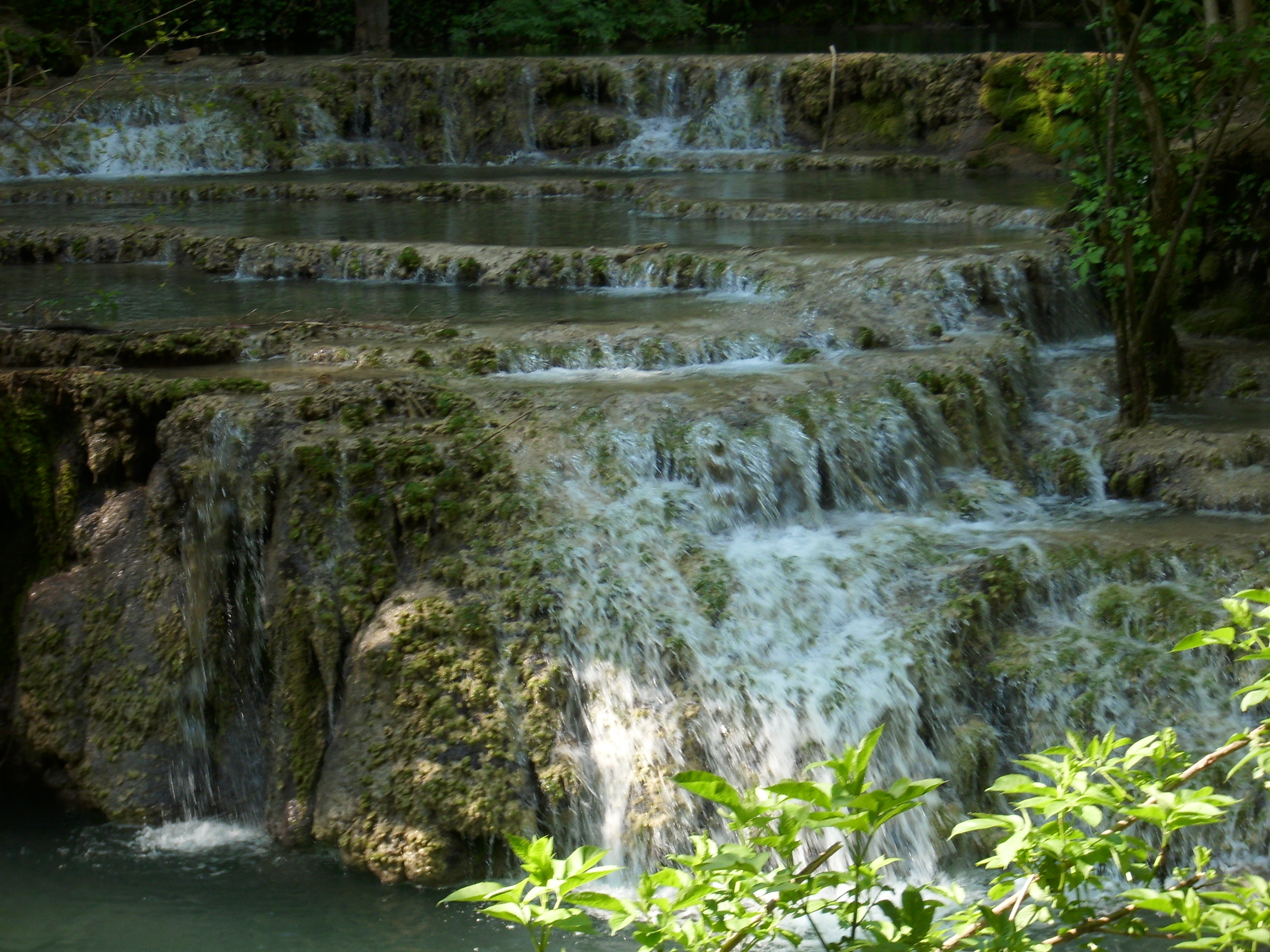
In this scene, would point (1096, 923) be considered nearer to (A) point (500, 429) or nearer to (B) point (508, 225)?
(A) point (500, 429)

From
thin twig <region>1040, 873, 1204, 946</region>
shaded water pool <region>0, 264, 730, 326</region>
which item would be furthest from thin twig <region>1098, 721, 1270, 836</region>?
shaded water pool <region>0, 264, 730, 326</region>

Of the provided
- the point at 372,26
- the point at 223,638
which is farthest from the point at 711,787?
the point at 372,26

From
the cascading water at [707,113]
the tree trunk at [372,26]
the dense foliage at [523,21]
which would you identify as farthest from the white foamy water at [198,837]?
the dense foliage at [523,21]

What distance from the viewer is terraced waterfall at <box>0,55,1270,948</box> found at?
5.21 m

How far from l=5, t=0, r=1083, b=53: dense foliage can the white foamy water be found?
1883 cm

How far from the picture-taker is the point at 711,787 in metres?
1.79

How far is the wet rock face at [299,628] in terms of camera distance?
16.9 ft

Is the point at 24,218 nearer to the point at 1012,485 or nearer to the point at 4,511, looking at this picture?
the point at 4,511

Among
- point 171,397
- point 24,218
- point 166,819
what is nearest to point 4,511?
point 171,397

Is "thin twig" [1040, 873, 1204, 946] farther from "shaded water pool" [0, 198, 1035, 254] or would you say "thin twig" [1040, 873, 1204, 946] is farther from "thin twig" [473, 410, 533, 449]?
"shaded water pool" [0, 198, 1035, 254]

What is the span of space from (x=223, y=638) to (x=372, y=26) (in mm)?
17235

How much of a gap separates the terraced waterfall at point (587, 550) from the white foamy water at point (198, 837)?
0.06 ft

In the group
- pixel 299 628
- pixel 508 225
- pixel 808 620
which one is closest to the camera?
pixel 299 628

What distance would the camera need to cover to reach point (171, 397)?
19.8 ft
